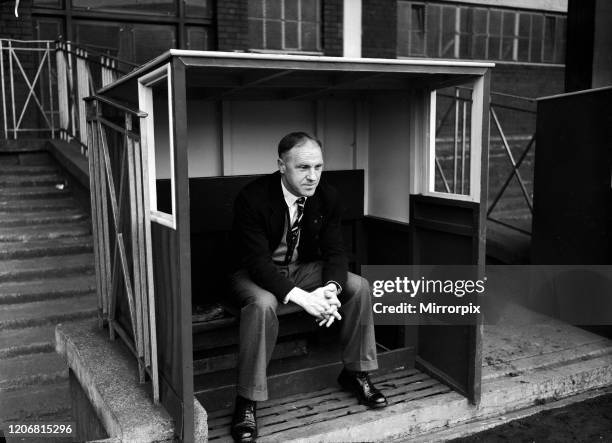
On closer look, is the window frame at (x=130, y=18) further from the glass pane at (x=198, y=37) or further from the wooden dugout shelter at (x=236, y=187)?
the wooden dugout shelter at (x=236, y=187)

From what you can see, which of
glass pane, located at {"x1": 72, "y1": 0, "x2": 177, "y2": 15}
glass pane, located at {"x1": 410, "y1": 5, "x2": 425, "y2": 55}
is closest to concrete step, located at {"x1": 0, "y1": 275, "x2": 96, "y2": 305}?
glass pane, located at {"x1": 72, "y1": 0, "x2": 177, "y2": 15}

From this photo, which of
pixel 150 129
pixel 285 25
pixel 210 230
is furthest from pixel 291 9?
pixel 150 129

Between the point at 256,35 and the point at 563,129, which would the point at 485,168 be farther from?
the point at 256,35

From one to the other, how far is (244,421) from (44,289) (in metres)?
2.88

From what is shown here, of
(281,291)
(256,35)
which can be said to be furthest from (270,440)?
(256,35)

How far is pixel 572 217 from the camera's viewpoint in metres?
5.14

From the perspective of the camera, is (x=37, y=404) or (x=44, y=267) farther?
(x=44, y=267)

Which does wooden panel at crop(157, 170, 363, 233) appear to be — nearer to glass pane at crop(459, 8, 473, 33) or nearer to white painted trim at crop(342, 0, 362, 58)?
white painted trim at crop(342, 0, 362, 58)

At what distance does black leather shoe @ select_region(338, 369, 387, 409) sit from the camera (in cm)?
365

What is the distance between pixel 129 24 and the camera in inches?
348

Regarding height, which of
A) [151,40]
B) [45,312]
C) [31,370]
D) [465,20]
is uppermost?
[465,20]

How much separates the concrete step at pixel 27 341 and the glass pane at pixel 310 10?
6.42m

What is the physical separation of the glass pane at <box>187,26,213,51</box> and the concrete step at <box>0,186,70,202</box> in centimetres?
330

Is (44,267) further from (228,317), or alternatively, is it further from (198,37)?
(198,37)
